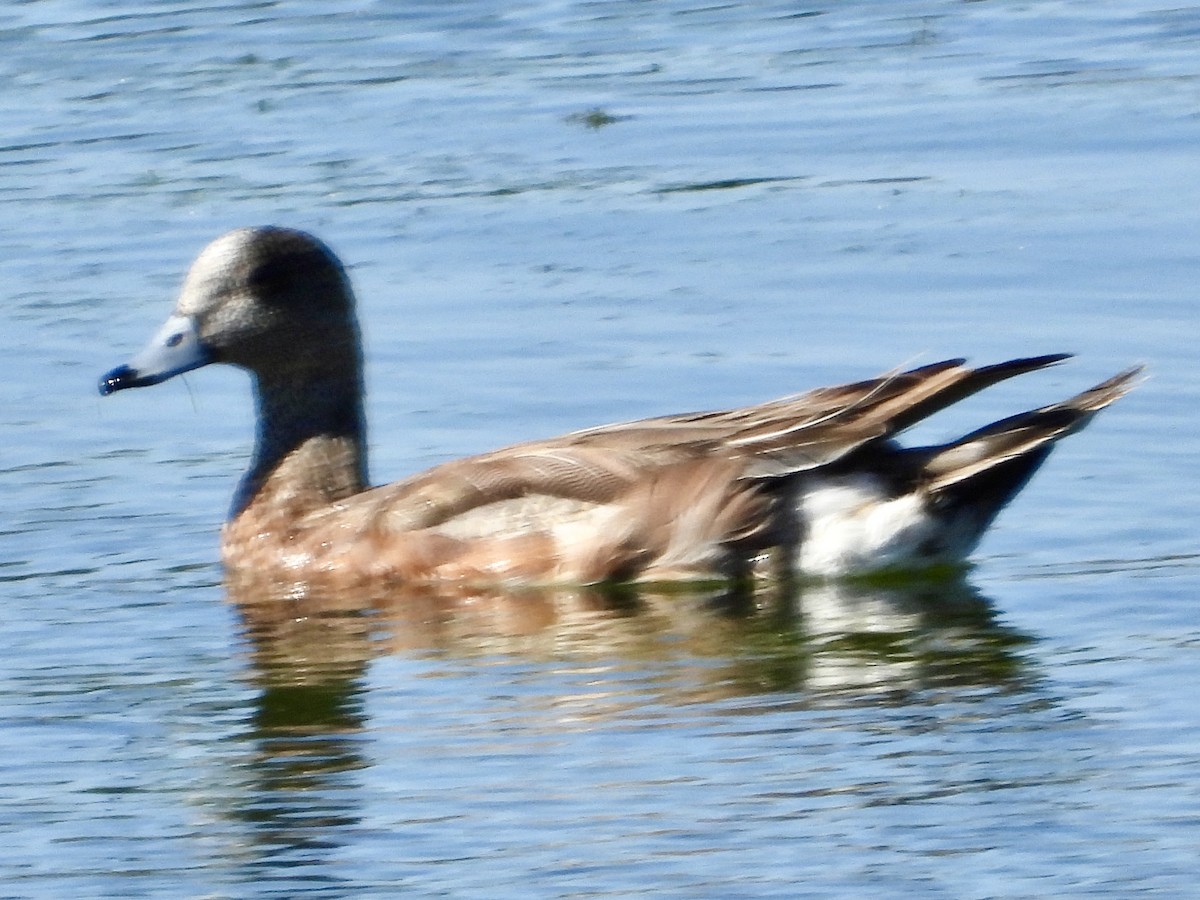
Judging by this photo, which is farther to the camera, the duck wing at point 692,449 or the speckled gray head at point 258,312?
the speckled gray head at point 258,312

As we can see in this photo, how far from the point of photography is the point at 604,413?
10.5 meters

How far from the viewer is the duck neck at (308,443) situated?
32.1 feet

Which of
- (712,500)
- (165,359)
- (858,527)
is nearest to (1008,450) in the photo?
(858,527)

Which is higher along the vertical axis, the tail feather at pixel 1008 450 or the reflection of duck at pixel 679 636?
the tail feather at pixel 1008 450

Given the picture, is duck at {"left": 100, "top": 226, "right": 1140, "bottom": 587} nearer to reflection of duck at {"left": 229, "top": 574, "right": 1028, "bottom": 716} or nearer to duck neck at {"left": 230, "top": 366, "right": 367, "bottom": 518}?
reflection of duck at {"left": 229, "top": 574, "right": 1028, "bottom": 716}

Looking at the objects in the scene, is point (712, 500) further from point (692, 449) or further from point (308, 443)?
point (308, 443)

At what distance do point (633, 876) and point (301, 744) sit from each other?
152cm

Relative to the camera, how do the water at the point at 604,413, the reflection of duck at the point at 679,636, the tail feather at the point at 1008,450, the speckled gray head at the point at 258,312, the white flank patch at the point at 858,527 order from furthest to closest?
the speckled gray head at the point at 258,312 < the white flank patch at the point at 858,527 < the tail feather at the point at 1008,450 < the reflection of duck at the point at 679,636 < the water at the point at 604,413

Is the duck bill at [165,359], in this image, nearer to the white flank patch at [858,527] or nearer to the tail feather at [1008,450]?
the white flank patch at [858,527]

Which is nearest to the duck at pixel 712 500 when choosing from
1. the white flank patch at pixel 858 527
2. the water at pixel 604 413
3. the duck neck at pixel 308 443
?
the white flank patch at pixel 858 527

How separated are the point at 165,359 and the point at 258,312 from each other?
0.36 meters

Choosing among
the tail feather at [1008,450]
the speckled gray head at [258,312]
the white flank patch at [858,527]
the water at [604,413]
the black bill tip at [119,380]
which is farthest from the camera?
the speckled gray head at [258,312]

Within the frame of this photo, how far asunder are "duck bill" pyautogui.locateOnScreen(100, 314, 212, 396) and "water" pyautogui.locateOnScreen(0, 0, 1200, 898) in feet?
1.58

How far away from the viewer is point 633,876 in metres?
6.07
